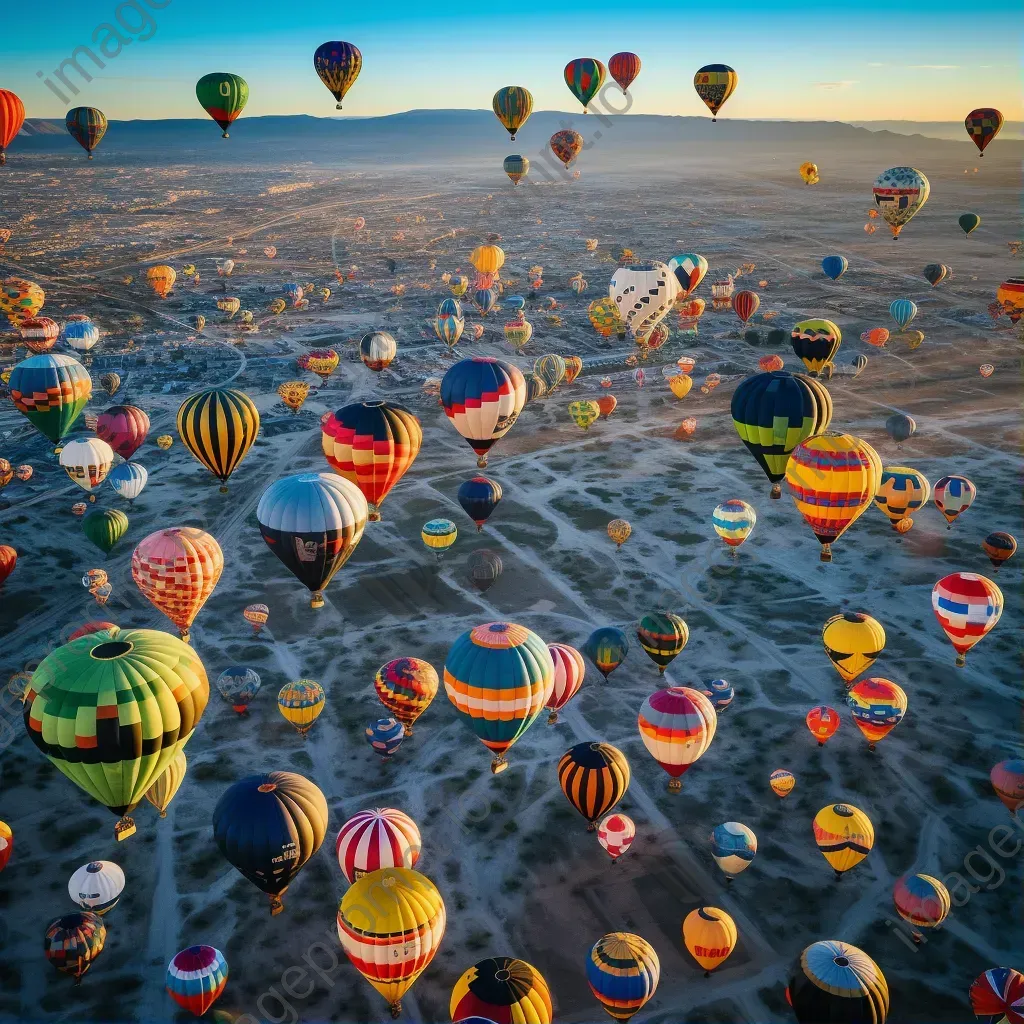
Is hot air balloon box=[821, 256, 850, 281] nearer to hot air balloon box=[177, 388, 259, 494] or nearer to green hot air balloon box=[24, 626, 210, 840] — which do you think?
hot air balloon box=[177, 388, 259, 494]

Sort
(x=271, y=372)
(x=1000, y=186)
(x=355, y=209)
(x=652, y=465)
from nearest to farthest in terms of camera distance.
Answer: (x=652, y=465), (x=271, y=372), (x=355, y=209), (x=1000, y=186)

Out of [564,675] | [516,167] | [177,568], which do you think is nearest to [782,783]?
[564,675]

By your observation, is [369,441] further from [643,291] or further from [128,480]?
[643,291]

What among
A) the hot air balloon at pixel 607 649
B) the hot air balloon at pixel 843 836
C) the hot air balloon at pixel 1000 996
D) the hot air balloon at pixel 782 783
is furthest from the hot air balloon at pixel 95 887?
the hot air balloon at pixel 1000 996

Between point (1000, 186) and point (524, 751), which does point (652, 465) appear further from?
point (1000, 186)

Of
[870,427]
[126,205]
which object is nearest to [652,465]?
[870,427]

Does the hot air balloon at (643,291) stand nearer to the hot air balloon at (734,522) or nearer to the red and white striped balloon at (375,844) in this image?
the hot air balloon at (734,522)
